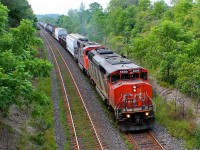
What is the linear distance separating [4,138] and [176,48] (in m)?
17.1

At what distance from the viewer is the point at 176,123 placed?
19344mm

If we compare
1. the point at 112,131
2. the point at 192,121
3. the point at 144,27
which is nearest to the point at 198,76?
the point at 192,121

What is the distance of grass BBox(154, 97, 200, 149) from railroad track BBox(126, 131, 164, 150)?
1451 mm

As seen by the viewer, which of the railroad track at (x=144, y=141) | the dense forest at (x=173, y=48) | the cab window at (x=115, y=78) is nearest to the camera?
the railroad track at (x=144, y=141)

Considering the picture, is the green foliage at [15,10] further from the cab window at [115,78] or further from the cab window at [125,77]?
the cab window at [125,77]

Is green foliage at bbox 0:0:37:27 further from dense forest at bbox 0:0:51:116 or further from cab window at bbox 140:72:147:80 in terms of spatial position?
cab window at bbox 140:72:147:80

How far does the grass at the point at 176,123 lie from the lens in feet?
57.0

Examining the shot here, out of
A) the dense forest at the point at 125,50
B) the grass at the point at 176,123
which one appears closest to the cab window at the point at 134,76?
the grass at the point at 176,123

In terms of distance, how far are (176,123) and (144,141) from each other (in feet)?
10.1

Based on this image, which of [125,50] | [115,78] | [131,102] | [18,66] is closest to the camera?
[18,66]

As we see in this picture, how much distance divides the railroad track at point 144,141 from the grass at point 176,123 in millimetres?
1451

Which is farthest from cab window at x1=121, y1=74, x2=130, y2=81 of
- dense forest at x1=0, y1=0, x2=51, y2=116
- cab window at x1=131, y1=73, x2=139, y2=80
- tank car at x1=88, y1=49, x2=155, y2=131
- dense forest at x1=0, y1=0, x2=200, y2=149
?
dense forest at x1=0, y1=0, x2=51, y2=116

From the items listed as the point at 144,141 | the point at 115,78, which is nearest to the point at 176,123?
the point at 144,141

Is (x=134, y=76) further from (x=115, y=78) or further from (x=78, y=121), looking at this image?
(x=78, y=121)
